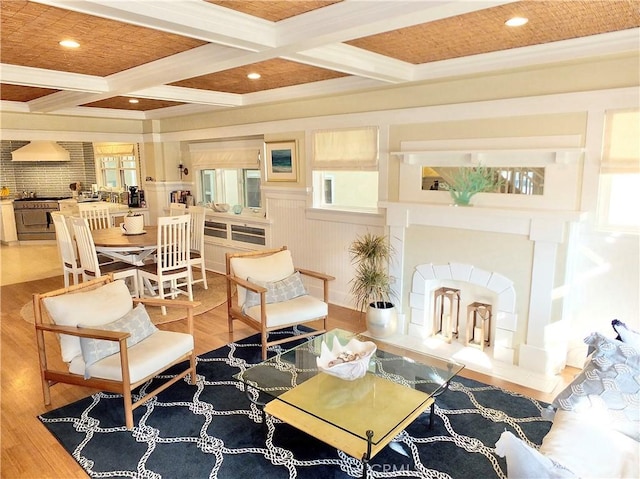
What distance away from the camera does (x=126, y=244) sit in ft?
15.4

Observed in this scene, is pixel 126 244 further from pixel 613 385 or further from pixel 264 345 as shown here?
pixel 613 385

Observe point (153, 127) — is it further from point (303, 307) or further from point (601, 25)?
point (601, 25)

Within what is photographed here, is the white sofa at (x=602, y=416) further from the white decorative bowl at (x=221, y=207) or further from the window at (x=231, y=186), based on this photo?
the white decorative bowl at (x=221, y=207)

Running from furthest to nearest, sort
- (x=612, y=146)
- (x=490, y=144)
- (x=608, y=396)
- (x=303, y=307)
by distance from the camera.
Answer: (x=303, y=307) < (x=490, y=144) < (x=612, y=146) < (x=608, y=396)

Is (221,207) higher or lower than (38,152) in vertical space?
lower

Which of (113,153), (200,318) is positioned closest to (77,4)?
(200,318)

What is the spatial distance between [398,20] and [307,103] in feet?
9.32

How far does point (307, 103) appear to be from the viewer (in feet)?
16.1

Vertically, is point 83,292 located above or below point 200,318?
above

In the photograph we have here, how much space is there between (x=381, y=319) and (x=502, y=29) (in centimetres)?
254

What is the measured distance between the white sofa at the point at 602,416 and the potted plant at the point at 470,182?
5.25 feet

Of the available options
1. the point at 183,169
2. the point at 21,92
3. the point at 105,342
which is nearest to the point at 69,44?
the point at 105,342

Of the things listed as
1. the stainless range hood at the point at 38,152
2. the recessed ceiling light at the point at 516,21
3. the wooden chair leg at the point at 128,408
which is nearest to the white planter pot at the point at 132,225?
the wooden chair leg at the point at 128,408

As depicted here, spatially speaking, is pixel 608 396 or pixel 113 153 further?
pixel 113 153
